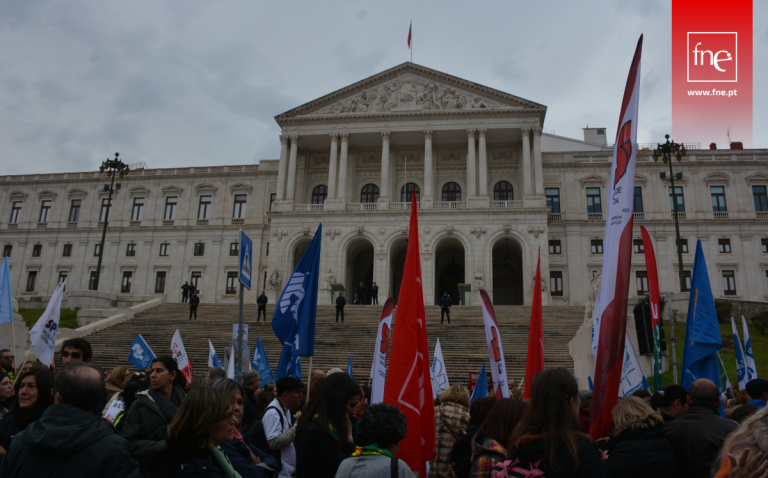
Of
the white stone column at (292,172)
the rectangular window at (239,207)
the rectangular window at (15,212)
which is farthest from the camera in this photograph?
the rectangular window at (15,212)

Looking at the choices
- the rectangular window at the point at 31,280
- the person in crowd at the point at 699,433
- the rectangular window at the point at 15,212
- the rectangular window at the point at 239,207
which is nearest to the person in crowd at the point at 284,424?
the person in crowd at the point at 699,433

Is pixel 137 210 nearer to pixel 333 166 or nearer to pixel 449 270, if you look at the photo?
pixel 333 166

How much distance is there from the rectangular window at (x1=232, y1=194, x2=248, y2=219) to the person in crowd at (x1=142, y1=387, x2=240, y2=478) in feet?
157

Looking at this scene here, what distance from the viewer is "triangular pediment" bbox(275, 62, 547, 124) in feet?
149

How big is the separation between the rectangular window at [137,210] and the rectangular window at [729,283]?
47716 mm

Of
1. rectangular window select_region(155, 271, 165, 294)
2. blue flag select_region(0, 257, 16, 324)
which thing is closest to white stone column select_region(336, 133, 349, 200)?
rectangular window select_region(155, 271, 165, 294)

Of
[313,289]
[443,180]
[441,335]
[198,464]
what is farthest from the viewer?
[443,180]

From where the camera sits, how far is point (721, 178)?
149 feet

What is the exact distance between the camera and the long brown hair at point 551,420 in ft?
12.7

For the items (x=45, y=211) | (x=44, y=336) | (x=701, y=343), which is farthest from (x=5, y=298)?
(x=45, y=211)

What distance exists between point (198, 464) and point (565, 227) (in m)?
44.4

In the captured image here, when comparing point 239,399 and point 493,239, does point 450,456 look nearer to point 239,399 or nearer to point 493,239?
point 239,399

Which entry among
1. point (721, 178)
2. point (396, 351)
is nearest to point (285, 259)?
point (721, 178)

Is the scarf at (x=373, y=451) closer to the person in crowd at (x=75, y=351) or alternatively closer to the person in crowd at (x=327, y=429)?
the person in crowd at (x=327, y=429)
